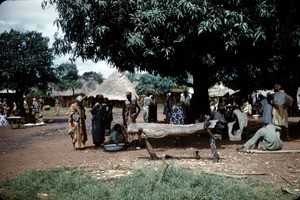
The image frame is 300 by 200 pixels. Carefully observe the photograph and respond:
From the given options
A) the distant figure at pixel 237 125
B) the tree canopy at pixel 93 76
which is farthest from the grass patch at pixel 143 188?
the tree canopy at pixel 93 76

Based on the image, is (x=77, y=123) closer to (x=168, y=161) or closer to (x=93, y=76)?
(x=168, y=161)

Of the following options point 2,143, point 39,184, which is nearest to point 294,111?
point 2,143

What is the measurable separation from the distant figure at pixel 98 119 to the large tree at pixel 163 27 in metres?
1.66

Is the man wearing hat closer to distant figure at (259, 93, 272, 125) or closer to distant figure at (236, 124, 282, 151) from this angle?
distant figure at (259, 93, 272, 125)

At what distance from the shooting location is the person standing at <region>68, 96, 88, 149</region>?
10828 mm

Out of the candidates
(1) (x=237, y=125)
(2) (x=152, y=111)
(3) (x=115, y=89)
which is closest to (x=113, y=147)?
(1) (x=237, y=125)

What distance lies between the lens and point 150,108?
54.3ft

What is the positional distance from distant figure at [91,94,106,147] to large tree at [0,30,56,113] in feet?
50.4

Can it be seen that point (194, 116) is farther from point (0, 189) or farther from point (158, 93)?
point (158, 93)

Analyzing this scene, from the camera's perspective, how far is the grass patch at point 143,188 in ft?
16.4

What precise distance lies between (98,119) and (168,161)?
3755mm

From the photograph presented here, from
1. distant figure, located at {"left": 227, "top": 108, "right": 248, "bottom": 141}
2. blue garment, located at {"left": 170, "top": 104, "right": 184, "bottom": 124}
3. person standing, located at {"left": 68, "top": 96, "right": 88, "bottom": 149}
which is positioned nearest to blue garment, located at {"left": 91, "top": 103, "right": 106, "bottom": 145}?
person standing, located at {"left": 68, "top": 96, "right": 88, "bottom": 149}

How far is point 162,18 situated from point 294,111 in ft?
60.8

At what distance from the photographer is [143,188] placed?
17.5 ft
